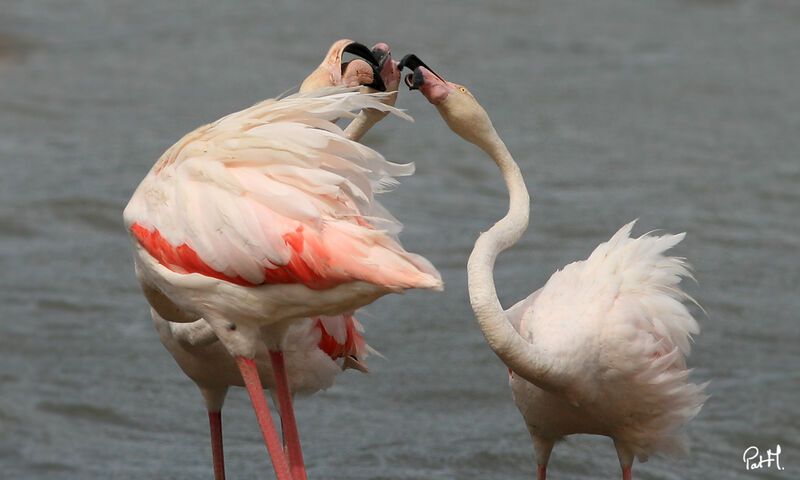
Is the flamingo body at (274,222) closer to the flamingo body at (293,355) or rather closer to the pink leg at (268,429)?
the pink leg at (268,429)

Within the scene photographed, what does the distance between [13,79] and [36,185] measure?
2.69 meters

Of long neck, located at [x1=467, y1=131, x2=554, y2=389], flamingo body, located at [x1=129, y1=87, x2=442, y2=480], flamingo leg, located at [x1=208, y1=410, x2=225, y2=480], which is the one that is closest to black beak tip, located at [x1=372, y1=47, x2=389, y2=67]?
flamingo body, located at [x1=129, y1=87, x2=442, y2=480]

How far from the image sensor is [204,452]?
6.40m

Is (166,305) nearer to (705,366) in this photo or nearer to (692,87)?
(705,366)

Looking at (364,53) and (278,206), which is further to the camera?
(364,53)

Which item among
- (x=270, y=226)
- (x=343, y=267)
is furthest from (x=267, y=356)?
(x=343, y=267)

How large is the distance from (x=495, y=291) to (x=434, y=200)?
5425 millimetres

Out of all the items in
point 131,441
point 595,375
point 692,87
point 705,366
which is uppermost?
point 692,87

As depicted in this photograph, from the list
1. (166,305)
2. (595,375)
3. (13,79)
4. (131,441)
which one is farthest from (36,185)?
(595,375)

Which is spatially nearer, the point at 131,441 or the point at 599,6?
the point at 131,441

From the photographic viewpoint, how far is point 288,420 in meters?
4.85

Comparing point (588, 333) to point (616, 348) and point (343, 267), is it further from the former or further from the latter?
point (343, 267)

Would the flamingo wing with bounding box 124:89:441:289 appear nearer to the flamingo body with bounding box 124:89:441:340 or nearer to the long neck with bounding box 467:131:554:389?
the flamingo body with bounding box 124:89:441:340

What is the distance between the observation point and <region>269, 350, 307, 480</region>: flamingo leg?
4754mm
